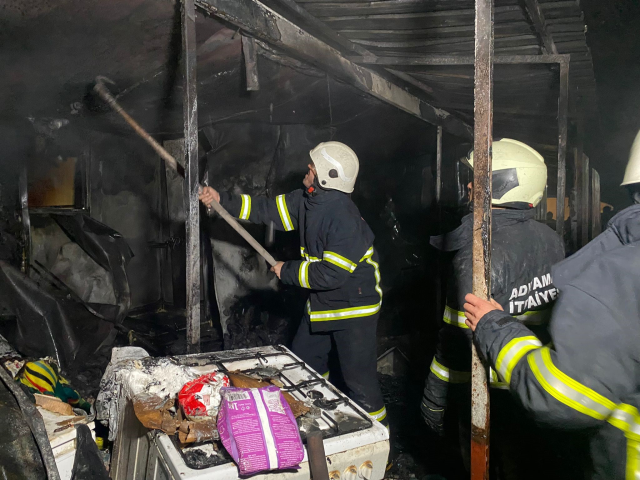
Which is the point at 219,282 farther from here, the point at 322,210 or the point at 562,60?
the point at 562,60

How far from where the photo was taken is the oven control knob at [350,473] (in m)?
1.47

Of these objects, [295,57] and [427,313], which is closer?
[295,57]

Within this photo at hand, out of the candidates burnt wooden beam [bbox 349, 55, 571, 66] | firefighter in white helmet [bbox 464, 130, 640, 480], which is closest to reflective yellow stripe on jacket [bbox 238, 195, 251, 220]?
burnt wooden beam [bbox 349, 55, 571, 66]

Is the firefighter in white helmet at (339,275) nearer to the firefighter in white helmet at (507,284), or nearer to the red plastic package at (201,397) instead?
the firefighter in white helmet at (507,284)

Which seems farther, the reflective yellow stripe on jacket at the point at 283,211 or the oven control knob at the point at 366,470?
the reflective yellow stripe on jacket at the point at 283,211

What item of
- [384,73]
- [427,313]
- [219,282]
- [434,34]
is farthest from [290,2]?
[427,313]

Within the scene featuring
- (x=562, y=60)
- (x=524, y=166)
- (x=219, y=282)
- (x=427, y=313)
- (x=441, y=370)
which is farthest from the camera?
(x=427, y=313)

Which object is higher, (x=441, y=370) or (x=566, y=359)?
(x=566, y=359)

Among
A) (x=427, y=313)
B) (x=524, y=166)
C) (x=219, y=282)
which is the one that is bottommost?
(x=427, y=313)

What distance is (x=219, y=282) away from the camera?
5.34 metres

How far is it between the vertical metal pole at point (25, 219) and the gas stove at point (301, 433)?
341 cm

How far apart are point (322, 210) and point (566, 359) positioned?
230 cm

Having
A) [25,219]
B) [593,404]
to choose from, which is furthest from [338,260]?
[25,219]

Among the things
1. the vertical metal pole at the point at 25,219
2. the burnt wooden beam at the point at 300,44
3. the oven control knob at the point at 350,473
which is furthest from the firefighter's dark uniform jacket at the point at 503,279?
the vertical metal pole at the point at 25,219
